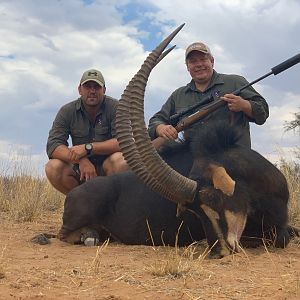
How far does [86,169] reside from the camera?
656 centimetres

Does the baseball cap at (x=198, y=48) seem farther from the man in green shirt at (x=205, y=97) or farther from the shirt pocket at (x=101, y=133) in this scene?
the shirt pocket at (x=101, y=133)

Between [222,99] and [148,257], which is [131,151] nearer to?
[148,257]

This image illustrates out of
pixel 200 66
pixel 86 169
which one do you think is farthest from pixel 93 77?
pixel 200 66

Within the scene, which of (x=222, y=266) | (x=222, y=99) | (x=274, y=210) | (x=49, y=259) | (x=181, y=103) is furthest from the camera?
(x=181, y=103)

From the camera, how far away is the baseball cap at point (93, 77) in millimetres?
6855

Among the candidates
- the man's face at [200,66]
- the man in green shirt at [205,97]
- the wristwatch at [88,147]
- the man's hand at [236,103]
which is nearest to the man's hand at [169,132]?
the man in green shirt at [205,97]

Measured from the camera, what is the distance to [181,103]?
21.6 ft

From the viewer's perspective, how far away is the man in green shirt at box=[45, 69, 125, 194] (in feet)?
22.2

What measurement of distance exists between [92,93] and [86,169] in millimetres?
940

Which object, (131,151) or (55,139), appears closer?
(131,151)

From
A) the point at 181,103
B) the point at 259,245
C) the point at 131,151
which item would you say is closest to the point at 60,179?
the point at 181,103

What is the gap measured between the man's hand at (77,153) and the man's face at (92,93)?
22.4 inches

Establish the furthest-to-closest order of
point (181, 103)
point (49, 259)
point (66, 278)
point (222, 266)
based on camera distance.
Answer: point (181, 103)
point (49, 259)
point (222, 266)
point (66, 278)

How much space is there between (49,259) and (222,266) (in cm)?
136
